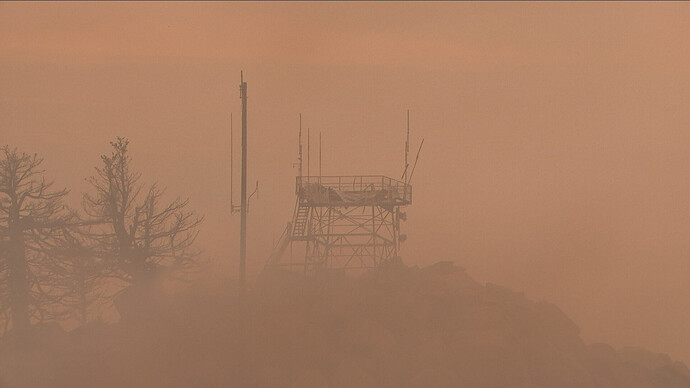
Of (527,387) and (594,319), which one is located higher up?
(527,387)

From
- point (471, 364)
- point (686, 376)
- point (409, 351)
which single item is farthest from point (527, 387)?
point (686, 376)

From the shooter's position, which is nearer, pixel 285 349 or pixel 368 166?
pixel 285 349

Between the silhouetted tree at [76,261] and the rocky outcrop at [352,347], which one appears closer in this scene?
the rocky outcrop at [352,347]

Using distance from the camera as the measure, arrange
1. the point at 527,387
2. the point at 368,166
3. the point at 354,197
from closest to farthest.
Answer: the point at 527,387, the point at 354,197, the point at 368,166

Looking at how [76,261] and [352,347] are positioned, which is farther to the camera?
[76,261]

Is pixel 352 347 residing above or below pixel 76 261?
below

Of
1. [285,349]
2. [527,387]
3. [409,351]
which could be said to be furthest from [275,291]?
[527,387]

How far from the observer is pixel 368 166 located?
127875 mm

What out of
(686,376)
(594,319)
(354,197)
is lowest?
(594,319)

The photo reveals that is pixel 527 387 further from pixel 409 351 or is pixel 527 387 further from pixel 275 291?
pixel 275 291

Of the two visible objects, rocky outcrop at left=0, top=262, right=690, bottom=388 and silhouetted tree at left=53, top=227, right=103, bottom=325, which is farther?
silhouetted tree at left=53, top=227, right=103, bottom=325

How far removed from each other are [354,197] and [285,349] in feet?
36.3

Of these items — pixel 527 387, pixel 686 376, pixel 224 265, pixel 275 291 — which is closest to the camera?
pixel 527 387

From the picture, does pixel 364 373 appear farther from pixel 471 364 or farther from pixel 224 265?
pixel 224 265
